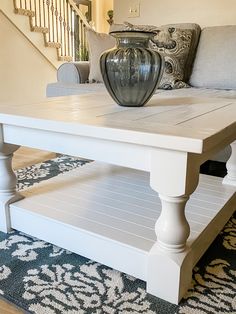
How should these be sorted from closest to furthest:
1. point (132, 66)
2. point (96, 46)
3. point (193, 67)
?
point (132, 66), point (193, 67), point (96, 46)

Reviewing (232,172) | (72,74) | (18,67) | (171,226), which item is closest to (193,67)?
(72,74)

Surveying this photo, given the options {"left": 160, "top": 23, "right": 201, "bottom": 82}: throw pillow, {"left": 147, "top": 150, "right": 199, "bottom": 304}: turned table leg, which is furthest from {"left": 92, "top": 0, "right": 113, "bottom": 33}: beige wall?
{"left": 147, "top": 150, "right": 199, "bottom": 304}: turned table leg

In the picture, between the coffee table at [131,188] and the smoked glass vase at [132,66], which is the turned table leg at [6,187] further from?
the smoked glass vase at [132,66]

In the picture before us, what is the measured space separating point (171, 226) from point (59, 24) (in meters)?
4.09

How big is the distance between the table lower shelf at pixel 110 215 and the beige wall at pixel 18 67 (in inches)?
94.8

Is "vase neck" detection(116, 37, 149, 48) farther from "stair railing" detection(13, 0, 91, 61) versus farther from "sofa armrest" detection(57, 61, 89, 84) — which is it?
"stair railing" detection(13, 0, 91, 61)

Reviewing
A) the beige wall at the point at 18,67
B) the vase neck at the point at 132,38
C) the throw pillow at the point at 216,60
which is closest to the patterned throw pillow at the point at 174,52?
the throw pillow at the point at 216,60

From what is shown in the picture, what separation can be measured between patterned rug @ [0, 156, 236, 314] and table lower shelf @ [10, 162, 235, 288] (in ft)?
0.13

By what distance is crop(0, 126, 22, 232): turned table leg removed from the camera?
1176 mm

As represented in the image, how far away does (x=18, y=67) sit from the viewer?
11.9ft

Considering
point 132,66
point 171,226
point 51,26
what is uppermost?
point 51,26

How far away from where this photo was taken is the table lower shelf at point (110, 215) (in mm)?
970

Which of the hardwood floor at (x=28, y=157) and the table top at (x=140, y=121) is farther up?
the table top at (x=140, y=121)

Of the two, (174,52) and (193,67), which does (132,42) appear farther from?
(193,67)
